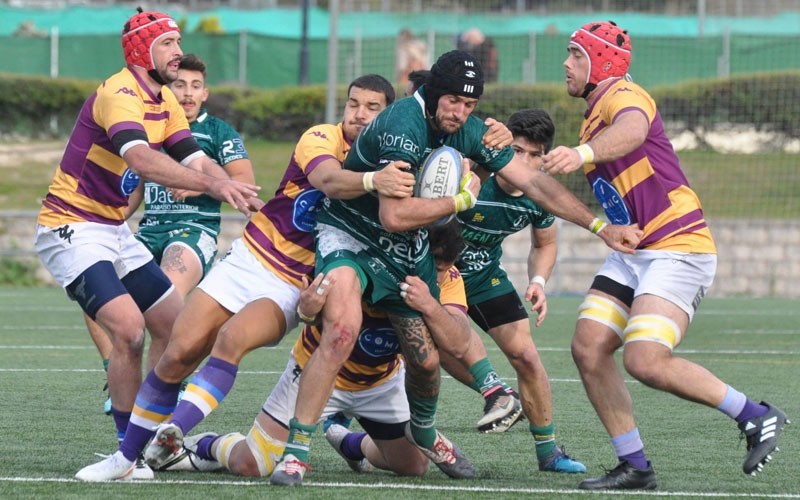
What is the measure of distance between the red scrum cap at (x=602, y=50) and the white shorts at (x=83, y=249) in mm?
2572

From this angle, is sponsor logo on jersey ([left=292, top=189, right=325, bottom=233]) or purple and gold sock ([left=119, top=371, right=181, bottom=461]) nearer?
purple and gold sock ([left=119, top=371, right=181, bottom=461])

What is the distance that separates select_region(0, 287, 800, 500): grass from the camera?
561 centimetres

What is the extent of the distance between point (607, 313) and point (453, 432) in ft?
5.89

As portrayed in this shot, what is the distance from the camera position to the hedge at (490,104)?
1981 cm

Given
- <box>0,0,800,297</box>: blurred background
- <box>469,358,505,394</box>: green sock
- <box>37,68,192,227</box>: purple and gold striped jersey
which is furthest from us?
<box>0,0,800,297</box>: blurred background

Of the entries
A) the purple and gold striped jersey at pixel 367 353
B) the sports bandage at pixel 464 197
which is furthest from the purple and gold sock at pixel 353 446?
the sports bandage at pixel 464 197

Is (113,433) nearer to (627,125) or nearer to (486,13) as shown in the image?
(627,125)

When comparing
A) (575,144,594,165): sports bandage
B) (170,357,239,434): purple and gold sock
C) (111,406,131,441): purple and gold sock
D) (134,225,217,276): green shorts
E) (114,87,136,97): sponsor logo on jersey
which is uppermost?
(114,87,136,97): sponsor logo on jersey

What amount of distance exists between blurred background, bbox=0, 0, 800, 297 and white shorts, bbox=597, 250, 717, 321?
36.5 feet

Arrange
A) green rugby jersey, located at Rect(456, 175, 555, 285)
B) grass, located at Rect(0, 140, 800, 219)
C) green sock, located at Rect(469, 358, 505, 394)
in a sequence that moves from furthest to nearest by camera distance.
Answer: grass, located at Rect(0, 140, 800, 219), green rugby jersey, located at Rect(456, 175, 555, 285), green sock, located at Rect(469, 358, 505, 394)

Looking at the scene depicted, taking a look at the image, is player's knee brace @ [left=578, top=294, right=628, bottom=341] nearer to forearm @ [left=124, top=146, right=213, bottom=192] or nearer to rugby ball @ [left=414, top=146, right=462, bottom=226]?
rugby ball @ [left=414, top=146, right=462, bottom=226]

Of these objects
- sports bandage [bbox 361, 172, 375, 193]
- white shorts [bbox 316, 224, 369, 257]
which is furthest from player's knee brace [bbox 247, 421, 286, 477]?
sports bandage [bbox 361, 172, 375, 193]

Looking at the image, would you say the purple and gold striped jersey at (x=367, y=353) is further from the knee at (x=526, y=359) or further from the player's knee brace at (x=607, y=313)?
the knee at (x=526, y=359)

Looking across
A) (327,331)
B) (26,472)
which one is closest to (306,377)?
(327,331)
